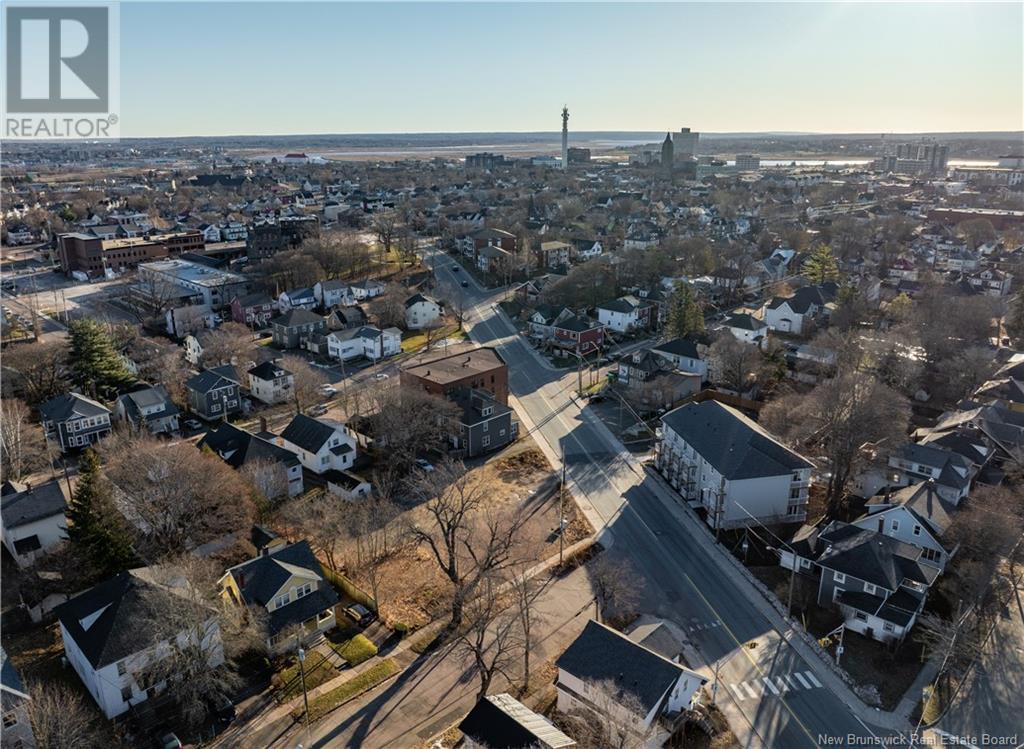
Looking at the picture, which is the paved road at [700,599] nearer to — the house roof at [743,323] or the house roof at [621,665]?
the house roof at [621,665]

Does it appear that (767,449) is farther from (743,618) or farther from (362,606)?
(362,606)

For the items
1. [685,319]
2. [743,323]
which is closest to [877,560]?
[685,319]

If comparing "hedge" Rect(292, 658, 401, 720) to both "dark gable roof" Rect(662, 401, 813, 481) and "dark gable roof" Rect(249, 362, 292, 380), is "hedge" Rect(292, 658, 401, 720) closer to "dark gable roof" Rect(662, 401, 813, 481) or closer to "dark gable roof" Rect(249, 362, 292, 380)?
"dark gable roof" Rect(662, 401, 813, 481)

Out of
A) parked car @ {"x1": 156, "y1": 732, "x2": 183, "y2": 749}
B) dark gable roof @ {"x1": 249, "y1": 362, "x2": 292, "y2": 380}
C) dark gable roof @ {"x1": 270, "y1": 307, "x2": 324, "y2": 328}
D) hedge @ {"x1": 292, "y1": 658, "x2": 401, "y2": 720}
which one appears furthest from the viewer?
dark gable roof @ {"x1": 270, "y1": 307, "x2": 324, "y2": 328}

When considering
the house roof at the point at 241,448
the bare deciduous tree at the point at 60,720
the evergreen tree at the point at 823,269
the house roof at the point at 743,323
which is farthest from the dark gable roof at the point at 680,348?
the bare deciduous tree at the point at 60,720

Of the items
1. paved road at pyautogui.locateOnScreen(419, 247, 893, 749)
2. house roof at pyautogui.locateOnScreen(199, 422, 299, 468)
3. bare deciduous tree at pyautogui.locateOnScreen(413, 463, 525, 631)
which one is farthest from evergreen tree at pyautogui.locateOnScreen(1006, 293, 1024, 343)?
house roof at pyautogui.locateOnScreen(199, 422, 299, 468)

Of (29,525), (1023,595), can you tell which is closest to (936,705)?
(1023,595)

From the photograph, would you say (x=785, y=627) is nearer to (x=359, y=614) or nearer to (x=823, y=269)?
(x=359, y=614)
